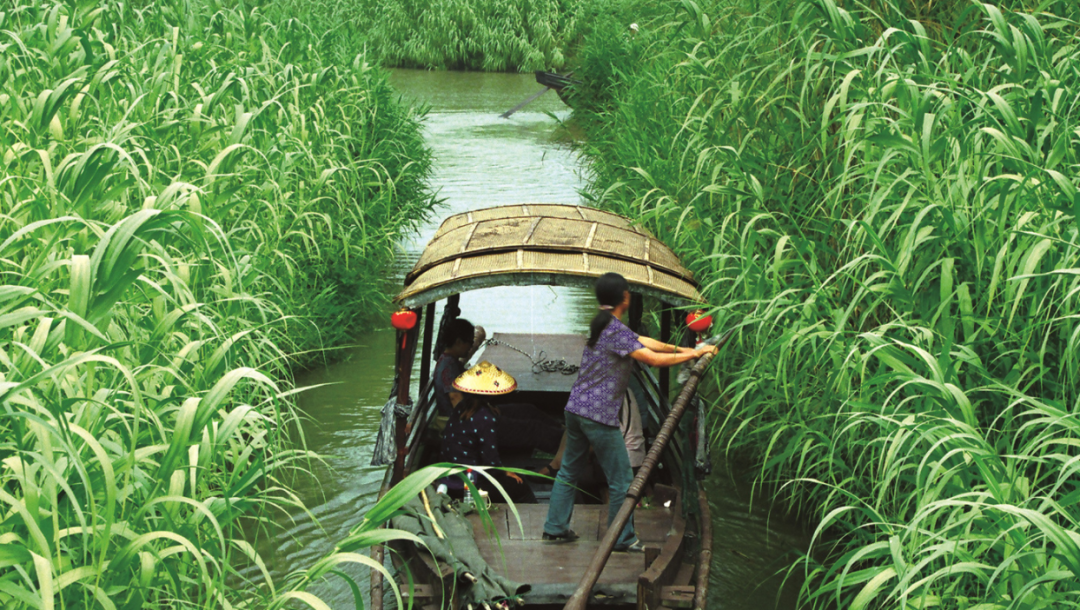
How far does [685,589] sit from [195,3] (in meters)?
8.02

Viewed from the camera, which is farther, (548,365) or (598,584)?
(548,365)

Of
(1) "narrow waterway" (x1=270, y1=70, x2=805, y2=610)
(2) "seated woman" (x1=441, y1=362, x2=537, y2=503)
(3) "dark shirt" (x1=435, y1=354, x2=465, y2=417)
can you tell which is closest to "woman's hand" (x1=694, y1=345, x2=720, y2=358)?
(2) "seated woman" (x1=441, y1=362, x2=537, y2=503)

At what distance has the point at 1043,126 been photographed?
4219mm

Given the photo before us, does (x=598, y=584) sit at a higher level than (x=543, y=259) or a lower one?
lower

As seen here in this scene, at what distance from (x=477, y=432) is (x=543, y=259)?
93 cm

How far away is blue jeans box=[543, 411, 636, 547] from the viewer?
450 centimetres

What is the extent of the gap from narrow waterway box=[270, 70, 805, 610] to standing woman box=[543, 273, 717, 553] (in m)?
1.04

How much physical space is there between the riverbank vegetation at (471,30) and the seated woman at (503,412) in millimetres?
18726

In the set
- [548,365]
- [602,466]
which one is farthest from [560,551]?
[548,365]

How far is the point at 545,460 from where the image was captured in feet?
19.7

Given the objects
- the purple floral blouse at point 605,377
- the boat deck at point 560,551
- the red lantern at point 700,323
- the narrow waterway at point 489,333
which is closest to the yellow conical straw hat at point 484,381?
the boat deck at point 560,551

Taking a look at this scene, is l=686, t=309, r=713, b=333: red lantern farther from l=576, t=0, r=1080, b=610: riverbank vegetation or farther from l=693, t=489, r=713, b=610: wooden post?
l=693, t=489, r=713, b=610: wooden post

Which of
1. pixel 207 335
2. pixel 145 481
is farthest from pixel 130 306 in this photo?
pixel 145 481

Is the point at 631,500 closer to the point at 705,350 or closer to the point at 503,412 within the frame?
Result: the point at 705,350
